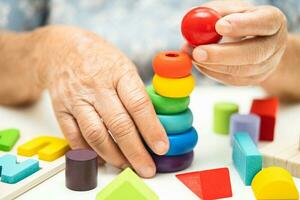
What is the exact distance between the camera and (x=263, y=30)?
0.93 m

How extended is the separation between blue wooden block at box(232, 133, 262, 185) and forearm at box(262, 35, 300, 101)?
41 centimetres

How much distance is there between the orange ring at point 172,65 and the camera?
34.5 inches

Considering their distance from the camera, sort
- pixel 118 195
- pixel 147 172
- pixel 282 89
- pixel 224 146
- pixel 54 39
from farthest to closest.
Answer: pixel 282 89
pixel 54 39
pixel 224 146
pixel 147 172
pixel 118 195

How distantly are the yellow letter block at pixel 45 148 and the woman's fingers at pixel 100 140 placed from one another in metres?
0.07

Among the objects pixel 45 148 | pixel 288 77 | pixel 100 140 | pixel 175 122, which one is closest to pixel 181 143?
pixel 175 122

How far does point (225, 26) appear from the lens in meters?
0.87

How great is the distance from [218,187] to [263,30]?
293 millimetres

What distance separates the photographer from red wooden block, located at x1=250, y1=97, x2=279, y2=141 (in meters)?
1.06

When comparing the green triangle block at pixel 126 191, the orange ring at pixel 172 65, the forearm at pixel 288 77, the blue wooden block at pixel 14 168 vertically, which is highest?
the orange ring at pixel 172 65

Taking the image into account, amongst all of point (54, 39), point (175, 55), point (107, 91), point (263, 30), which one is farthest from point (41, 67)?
point (263, 30)

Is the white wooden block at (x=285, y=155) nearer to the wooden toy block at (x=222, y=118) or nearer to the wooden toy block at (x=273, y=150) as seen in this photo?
the wooden toy block at (x=273, y=150)

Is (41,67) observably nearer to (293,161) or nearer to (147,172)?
(147,172)

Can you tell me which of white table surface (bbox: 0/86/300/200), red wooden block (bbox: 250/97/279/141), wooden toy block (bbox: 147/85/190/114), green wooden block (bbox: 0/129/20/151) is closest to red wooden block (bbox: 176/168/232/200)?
white table surface (bbox: 0/86/300/200)

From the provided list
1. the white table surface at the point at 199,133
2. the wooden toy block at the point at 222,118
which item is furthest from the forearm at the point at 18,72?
the wooden toy block at the point at 222,118
